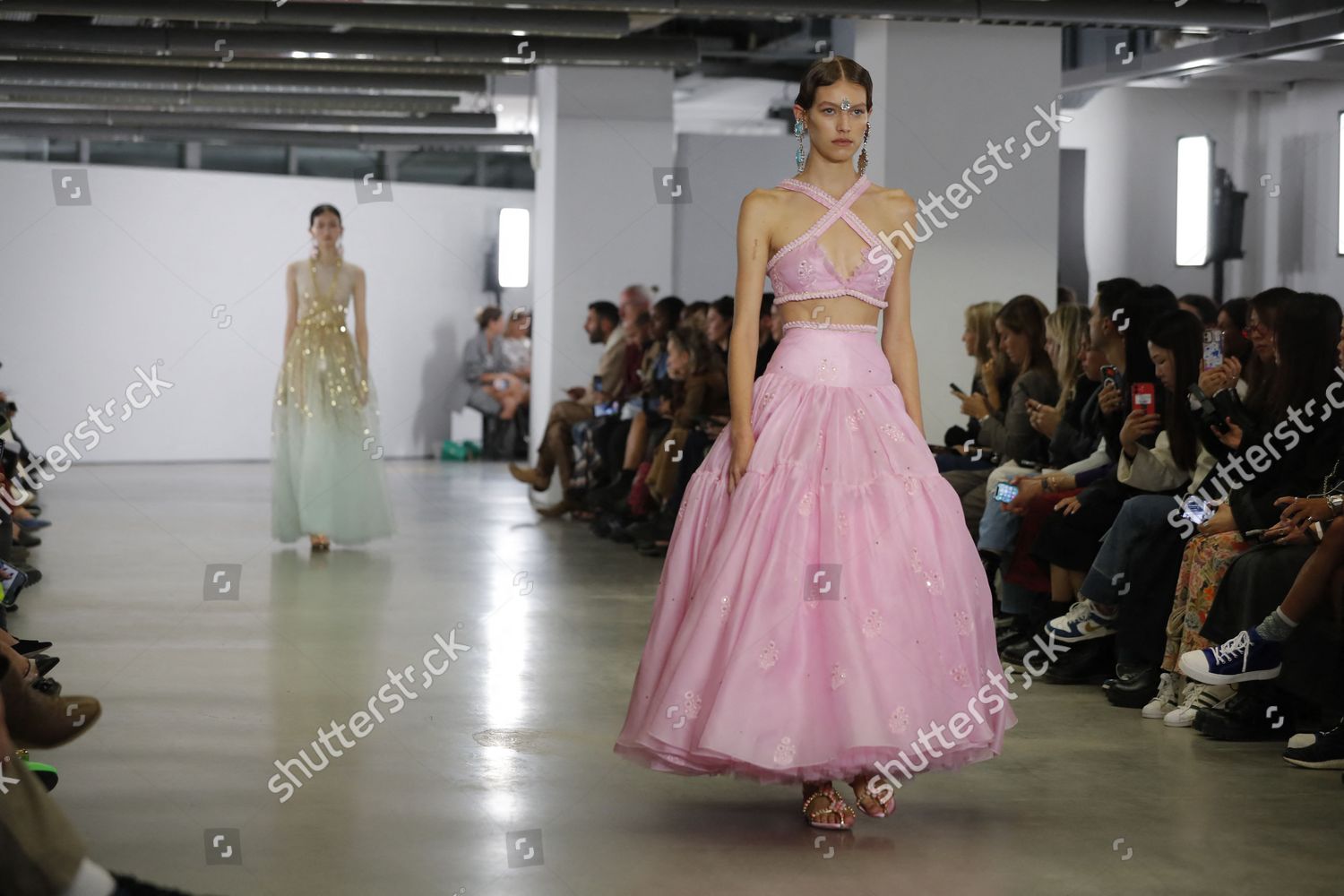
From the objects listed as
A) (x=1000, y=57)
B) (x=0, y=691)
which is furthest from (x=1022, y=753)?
(x=1000, y=57)

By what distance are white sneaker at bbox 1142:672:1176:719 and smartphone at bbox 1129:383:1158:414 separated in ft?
2.27

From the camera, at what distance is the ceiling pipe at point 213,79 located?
30.3 ft

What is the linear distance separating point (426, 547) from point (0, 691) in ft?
16.4

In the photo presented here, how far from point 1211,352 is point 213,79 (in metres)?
7.07

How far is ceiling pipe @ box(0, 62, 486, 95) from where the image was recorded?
9227 mm

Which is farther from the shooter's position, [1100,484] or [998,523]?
[998,523]

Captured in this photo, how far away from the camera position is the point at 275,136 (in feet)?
40.6

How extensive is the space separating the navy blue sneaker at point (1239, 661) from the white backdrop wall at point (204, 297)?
1040cm

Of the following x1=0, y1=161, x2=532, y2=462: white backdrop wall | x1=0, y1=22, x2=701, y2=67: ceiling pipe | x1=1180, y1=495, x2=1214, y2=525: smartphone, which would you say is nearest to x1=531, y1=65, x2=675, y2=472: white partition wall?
x1=0, y1=22, x2=701, y2=67: ceiling pipe

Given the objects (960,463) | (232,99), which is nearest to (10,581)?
(960,463)

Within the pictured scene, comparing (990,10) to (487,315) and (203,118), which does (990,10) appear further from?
(487,315)

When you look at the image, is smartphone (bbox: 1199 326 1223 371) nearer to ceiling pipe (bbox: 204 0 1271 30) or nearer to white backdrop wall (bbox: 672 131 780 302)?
ceiling pipe (bbox: 204 0 1271 30)

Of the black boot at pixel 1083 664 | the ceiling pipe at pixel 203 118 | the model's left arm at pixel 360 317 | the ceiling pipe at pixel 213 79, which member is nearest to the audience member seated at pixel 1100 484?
the black boot at pixel 1083 664

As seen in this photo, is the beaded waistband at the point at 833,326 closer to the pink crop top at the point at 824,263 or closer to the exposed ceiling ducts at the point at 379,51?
the pink crop top at the point at 824,263
